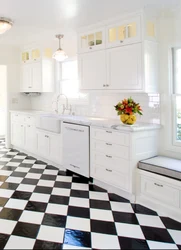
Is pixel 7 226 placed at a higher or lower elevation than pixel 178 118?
lower

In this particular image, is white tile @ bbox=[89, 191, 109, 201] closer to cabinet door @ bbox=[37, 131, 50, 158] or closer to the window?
the window

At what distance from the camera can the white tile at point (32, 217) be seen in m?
2.50

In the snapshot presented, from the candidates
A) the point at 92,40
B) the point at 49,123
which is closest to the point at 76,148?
the point at 49,123

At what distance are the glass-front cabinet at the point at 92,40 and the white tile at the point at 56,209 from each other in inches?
92.8

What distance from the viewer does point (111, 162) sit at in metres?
3.22

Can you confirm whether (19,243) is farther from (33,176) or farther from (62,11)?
(62,11)

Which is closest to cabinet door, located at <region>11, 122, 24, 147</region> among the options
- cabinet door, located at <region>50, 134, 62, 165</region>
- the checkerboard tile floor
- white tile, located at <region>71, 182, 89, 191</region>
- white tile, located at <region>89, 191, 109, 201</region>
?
cabinet door, located at <region>50, 134, 62, 165</region>

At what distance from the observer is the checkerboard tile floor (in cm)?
215

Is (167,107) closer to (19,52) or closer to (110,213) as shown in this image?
(110,213)

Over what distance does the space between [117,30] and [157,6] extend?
65cm

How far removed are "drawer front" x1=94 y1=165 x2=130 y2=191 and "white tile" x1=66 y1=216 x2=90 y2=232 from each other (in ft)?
2.41

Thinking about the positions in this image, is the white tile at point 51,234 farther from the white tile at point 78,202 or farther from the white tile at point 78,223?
the white tile at point 78,202

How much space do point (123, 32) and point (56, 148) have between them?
7.41 feet

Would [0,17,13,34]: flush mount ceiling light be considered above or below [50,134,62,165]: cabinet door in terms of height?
above
